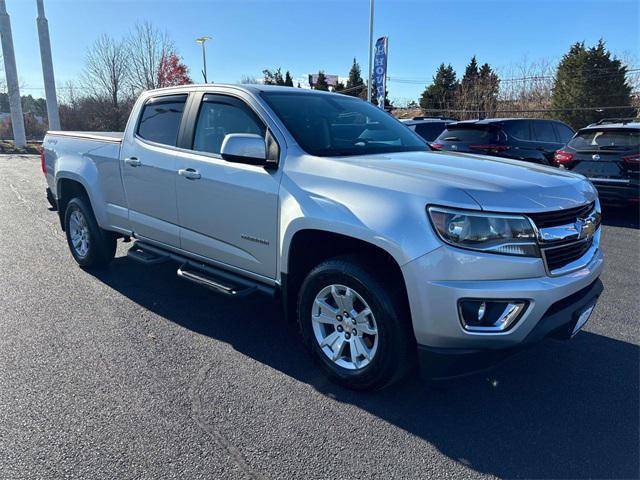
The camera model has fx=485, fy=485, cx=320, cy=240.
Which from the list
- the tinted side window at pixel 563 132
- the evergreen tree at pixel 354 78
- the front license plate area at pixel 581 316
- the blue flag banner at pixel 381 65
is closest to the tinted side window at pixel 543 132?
the tinted side window at pixel 563 132

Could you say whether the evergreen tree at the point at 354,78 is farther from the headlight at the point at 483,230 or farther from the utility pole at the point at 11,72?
the headlight at the point at 483,230

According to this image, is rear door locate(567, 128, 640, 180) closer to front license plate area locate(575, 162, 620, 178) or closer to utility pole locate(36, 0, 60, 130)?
front license plate area locate(575, 162, 620, 178)

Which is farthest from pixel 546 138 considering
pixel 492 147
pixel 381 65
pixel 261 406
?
pixel 381 65

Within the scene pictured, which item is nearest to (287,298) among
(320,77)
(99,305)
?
(99,305)

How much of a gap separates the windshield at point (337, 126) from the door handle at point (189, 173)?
2.63 feet

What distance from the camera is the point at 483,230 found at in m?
2.52

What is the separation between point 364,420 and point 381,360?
355 mm

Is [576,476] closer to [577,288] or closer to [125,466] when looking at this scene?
[577,288]

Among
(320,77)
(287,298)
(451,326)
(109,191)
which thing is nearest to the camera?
(451,326)

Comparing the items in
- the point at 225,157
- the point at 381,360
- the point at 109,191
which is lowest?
the point at 381,360

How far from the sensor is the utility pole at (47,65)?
2434cm

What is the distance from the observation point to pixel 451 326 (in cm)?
254

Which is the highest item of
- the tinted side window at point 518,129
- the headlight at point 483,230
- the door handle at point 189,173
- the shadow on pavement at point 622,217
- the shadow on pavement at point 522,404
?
the tinted side window at point 518,129

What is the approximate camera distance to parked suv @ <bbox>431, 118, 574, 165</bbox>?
9234 mm
